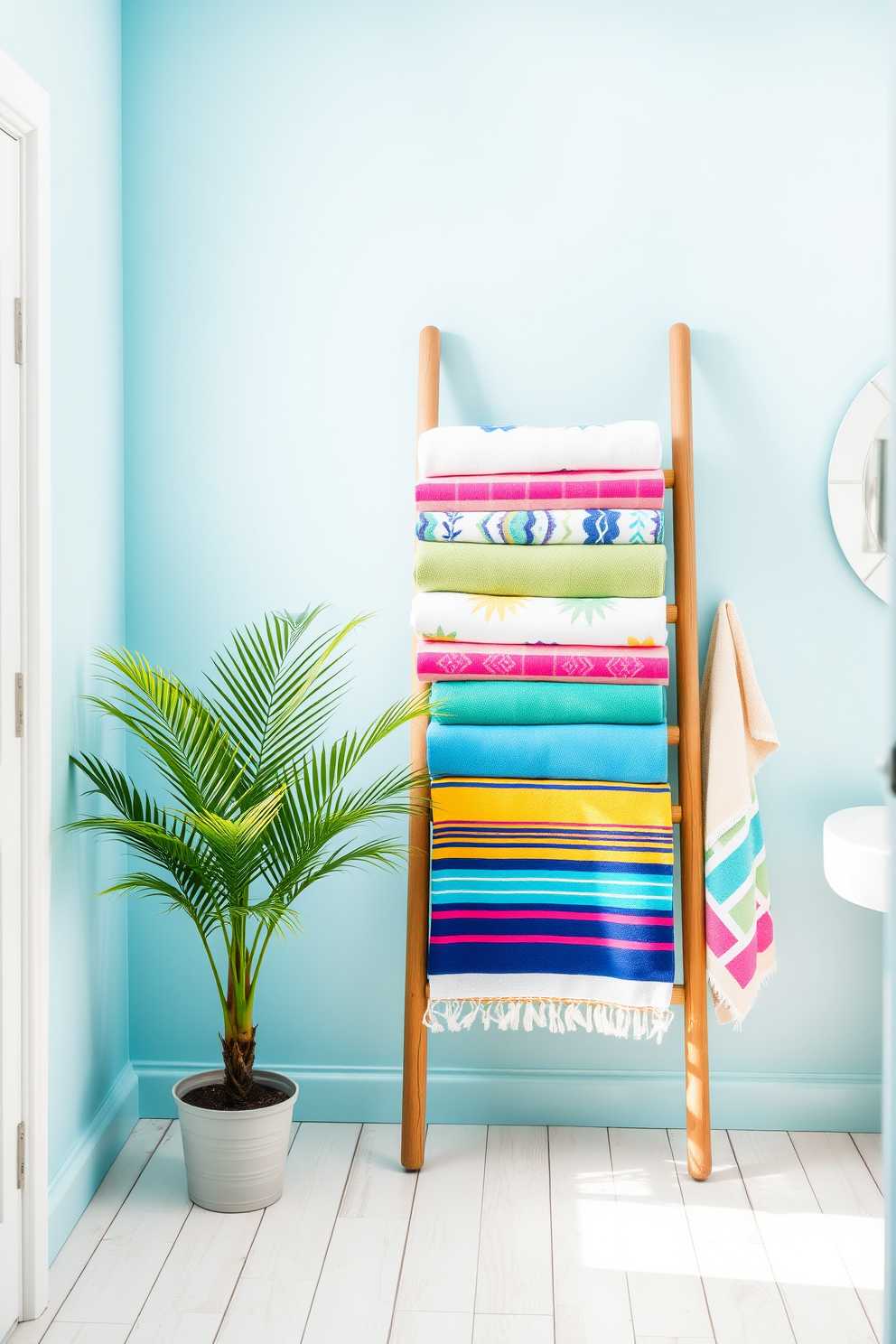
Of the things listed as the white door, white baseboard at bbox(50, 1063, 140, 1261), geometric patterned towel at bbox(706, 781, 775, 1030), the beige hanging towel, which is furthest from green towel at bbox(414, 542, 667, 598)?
white baseboard at bbox(50, 1063, 140, 1261)

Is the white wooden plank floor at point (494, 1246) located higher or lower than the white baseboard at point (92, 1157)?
lower

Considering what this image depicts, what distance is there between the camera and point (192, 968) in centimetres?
222

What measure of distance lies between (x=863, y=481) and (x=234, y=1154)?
1.69 meters

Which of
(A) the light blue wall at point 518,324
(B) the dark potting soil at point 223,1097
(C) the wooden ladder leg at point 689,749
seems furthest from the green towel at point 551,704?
(B) the dark potting soil at point 223,1097

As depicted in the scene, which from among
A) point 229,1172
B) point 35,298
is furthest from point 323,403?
point 229,1172

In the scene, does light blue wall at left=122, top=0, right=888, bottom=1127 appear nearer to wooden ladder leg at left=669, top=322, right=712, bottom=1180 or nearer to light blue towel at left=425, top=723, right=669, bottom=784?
wooden ladder leg at left=669, top=322, right=712, bottom=1180

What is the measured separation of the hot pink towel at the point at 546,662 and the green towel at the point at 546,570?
0.33 feet

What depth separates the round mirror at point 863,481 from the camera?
81.5 inches

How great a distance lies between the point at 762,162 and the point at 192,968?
6.40 feet

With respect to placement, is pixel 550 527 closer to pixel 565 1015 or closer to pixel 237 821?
pixel 237 821

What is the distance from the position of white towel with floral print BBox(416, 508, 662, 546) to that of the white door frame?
0.68 meters

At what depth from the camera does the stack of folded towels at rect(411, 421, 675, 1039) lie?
195 cm

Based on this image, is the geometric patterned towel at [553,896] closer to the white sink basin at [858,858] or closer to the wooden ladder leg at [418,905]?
the wooden ladder leg at [418,905]

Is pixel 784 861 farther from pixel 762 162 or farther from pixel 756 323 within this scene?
pixel 762 162
